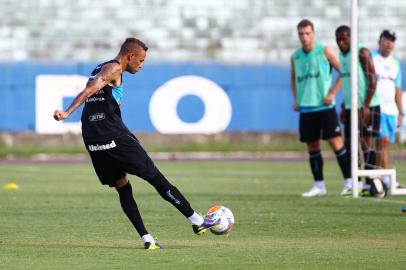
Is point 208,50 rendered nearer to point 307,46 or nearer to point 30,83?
point 30,83

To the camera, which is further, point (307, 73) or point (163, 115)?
point (163, 115)

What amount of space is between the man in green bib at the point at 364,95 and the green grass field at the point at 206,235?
2.81ft

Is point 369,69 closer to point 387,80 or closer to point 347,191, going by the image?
point 387,80

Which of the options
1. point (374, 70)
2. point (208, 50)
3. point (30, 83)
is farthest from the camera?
point (208, 50)

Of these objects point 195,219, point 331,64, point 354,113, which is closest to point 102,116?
point 195,219

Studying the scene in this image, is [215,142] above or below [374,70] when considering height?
below

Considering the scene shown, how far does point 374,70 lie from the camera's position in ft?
53.1

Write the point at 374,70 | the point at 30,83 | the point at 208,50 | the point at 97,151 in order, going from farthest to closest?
the point at 208,50 < the point at 30,83 < the point at 374,70 < the point at 97,151

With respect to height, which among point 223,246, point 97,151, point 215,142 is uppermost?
point 97,151

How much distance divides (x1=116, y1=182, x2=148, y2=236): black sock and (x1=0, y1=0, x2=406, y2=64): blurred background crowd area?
2115 cm

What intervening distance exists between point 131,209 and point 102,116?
960 millimetres

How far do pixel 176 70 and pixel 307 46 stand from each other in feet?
43.5

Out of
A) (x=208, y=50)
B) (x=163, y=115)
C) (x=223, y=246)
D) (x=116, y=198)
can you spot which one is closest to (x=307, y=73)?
(x=116, y=198)

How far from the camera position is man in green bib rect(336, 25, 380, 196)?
16.2m
